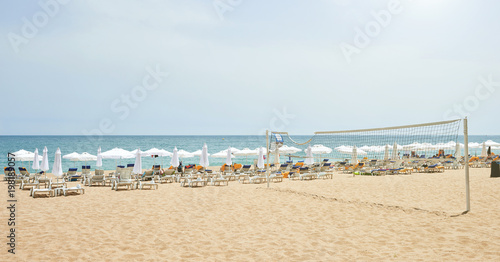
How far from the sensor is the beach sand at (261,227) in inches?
206

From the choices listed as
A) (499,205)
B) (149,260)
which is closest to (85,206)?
(149,260)

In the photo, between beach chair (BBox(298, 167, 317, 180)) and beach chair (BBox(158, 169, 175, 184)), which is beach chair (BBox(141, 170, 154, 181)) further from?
beach chair (BBox(298, 167, 317, 180))

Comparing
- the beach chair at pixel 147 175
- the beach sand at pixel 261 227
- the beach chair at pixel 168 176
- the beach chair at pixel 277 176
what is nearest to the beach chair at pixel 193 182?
the beach chair at pixel 168 176

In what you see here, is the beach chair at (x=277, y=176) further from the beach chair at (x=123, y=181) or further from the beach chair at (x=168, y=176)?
the beach chair at (x=123, y=181)

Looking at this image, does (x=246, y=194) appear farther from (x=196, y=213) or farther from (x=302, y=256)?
(x=302, y=256)

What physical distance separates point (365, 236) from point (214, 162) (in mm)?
38722

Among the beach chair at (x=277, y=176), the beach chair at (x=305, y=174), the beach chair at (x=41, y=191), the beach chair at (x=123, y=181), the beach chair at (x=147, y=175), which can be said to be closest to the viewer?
the beach chair at (x=41, y=191)

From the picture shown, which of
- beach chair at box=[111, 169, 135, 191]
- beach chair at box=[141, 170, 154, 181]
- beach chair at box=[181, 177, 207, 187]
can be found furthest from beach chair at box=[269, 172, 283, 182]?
beach chair at box=[111, 169, 135, 191]

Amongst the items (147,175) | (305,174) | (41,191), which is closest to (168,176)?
(147,175)

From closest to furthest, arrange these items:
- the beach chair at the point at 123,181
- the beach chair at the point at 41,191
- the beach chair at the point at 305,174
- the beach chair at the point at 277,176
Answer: the beach chair at the point at 41,191 → the beach chair at the point at 123,181 → the beach chair at the point at 277,176 → the beach chair at the point at 305,174

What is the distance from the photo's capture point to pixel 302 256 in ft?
16.9

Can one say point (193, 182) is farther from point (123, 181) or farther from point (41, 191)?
point (41, 191)

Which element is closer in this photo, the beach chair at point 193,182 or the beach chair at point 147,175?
the beach chair at point 193,182

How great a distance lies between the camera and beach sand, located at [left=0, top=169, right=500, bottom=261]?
524 cm
